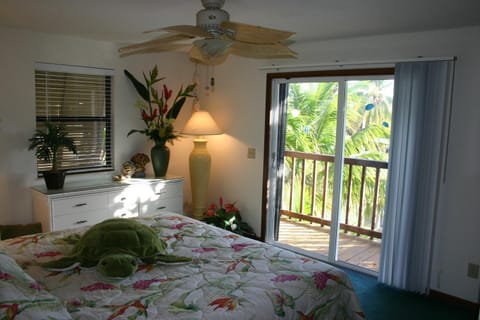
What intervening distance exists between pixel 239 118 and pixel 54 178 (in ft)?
6.69

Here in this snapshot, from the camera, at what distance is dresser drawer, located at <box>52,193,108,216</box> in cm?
361

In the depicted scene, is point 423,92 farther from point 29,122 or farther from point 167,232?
point 29,122

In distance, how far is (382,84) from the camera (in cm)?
360

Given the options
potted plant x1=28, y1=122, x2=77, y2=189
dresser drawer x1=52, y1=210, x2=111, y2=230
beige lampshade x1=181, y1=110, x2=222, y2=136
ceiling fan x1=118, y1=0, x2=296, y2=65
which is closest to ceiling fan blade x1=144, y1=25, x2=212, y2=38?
ceiling fan x1=118, y1=0, x2=296, y2=65

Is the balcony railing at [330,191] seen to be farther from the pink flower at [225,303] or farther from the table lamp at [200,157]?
the pink flower at [225,303]

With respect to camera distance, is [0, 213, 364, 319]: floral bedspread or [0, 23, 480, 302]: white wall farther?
[0, 23, 480, 302]: white wall

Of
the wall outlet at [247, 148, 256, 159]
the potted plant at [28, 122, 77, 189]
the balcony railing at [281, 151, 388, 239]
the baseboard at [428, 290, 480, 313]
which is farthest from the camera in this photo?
the wall outlet at [247, 148, 256, 159]

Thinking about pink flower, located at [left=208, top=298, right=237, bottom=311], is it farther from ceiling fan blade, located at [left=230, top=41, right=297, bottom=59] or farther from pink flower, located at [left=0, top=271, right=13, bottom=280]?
ceiling fan blade, located at [left=230, top=41, right=297, bottom=59]

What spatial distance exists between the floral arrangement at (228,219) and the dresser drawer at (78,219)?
1.12m

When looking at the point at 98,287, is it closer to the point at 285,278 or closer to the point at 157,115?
the point at 285,278

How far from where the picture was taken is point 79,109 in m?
4.16

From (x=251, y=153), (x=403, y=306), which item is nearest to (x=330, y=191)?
(x=251, y=153)

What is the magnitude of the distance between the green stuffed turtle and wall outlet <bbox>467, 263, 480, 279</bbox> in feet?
7.52

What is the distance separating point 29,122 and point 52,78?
0.50m
